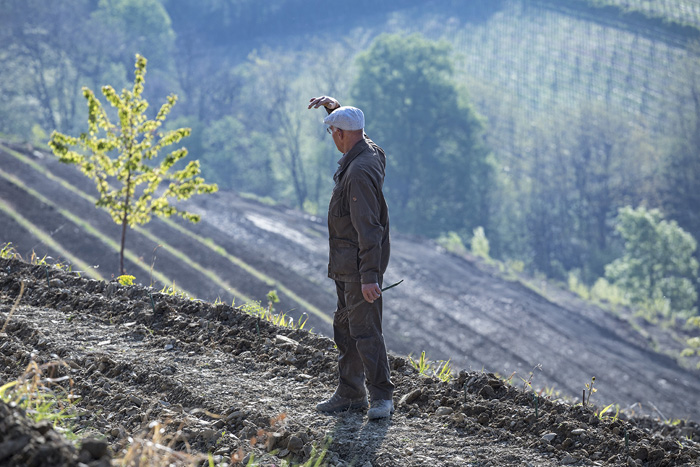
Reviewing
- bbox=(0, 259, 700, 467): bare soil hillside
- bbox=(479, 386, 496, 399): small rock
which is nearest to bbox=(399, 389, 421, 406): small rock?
bbox=(0, 259, 700, 467): bare soil hillside

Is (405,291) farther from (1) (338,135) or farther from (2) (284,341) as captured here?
(1) (338,135)

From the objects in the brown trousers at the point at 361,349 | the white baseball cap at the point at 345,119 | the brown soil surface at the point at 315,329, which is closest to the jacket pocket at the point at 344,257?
the brown trousers at the point at 361,349

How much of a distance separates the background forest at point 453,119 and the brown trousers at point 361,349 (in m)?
30.3

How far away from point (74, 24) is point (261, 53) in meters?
20.6

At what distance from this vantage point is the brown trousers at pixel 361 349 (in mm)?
4832

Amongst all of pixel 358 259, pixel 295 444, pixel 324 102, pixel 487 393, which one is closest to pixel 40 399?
pixel 295 444

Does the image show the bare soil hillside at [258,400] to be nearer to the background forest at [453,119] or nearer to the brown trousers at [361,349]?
the brown trousers at [361,349]

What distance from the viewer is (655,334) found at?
963 inches

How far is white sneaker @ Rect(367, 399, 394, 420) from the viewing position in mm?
4895

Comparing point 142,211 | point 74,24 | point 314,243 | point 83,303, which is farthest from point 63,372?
point 74,24

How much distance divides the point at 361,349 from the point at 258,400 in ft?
3.02

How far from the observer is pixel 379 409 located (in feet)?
16.1

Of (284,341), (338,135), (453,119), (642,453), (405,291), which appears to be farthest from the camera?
(453,119)

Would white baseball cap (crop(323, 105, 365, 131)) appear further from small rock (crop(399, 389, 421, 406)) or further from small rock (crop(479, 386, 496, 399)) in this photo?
small rock (crop(479, 386, 496, 399))
